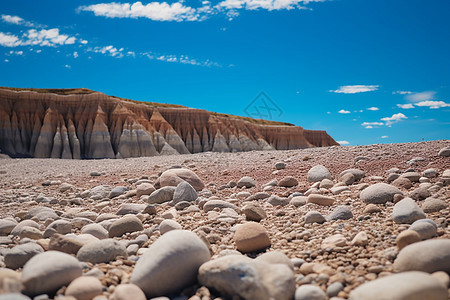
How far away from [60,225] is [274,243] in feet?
11.8

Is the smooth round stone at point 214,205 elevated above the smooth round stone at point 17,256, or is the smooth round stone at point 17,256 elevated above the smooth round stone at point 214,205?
the smooth round stone at point 214,205

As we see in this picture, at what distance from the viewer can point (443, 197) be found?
4574 millimetres

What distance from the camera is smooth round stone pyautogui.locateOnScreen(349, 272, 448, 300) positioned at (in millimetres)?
2090

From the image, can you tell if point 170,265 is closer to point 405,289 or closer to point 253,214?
point 405,289

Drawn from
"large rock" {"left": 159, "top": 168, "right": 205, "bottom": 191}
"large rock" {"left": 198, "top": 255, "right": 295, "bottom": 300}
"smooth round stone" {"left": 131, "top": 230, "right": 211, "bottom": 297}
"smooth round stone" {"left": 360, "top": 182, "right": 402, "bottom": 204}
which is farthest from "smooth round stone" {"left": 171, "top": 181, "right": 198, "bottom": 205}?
"large rock" {"left": 198, "top": 255, "right": 295, "bottom": 300}

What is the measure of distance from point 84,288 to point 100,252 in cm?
94

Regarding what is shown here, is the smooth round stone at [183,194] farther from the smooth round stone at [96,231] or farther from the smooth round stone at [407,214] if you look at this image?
the smooth round stone at [407,214]

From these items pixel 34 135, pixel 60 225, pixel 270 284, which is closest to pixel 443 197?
pixel 270 284

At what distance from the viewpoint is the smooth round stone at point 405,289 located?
2090mm

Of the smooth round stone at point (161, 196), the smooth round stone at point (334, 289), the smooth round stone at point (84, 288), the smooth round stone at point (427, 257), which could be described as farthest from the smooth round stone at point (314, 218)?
the smooth round stone at point (161, 196)

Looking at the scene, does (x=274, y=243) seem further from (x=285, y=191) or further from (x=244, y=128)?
(x=244, y=128)

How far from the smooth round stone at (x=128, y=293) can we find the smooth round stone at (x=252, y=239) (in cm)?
138

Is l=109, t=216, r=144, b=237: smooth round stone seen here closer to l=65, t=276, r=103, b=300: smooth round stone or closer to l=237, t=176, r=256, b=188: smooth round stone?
l=65, t=276, r=103, b=300: smooth round stone

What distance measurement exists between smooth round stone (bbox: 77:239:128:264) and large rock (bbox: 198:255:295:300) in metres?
1.31
